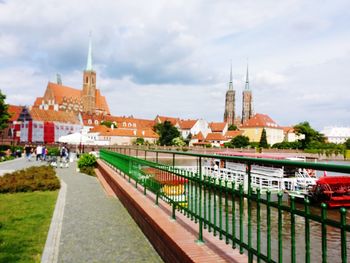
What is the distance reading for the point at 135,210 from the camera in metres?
8.91

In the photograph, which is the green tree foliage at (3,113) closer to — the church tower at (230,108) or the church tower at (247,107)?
the church tower at (230,108)

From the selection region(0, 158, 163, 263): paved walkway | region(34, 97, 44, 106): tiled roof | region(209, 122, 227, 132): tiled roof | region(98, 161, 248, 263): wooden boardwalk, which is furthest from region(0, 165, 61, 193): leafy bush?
region(34, 97, 44, 106): tiled roof

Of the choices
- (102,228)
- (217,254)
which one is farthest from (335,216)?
(102,228)

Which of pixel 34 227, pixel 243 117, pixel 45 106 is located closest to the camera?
pixel 34 227

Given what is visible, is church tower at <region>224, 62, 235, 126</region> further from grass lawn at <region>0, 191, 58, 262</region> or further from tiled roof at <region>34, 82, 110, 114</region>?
grass lawn at <region>0, 191, 58, 262</region>

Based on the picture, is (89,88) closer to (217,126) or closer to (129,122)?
(129,122)

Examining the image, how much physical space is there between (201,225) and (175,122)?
148 metres

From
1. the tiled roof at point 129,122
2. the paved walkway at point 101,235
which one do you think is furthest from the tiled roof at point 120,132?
the paved walkway at point 101,235

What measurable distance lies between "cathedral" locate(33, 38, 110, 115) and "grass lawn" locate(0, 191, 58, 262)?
136m

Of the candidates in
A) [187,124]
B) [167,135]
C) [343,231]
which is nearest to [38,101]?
[187,124]

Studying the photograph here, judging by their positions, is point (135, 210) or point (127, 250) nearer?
point (127, 250)

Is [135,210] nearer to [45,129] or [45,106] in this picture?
[45,129]

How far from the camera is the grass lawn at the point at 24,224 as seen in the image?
20.9 feet

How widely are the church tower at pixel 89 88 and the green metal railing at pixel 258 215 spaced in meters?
150
